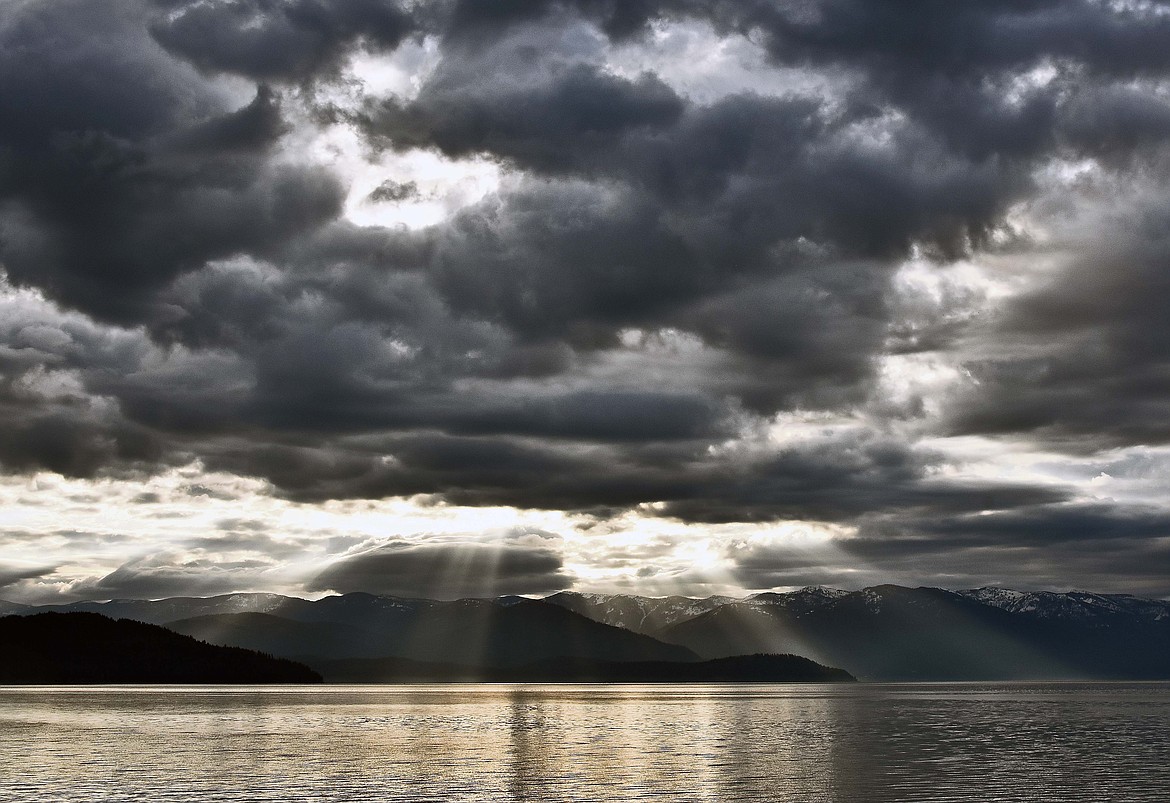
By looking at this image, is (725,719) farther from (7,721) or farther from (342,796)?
(342,796)

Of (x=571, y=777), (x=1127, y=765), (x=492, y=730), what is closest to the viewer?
(x=571, y=777)

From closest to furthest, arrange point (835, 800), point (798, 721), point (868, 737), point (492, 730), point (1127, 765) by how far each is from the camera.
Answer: point (835, 800) → point (1127, 765) → point (868, 737) → point (492, 730) → point (798, 721)

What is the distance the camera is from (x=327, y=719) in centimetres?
19050

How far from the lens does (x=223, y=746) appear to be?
123 m

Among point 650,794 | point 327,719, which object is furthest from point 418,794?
point 327,719

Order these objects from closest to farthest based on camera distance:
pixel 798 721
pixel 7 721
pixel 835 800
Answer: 1. pixel 835 800
2. pixel 7 721
3. pixel 798 721

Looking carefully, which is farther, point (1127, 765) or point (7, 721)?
point (7, 721)

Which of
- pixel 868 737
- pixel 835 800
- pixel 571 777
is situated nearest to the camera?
pixel 835 800

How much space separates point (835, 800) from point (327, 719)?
129913 mm

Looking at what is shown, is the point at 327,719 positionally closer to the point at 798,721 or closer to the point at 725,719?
the point at 725,719

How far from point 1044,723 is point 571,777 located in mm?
115030

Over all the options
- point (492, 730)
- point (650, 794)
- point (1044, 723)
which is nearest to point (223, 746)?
point (492, 730)

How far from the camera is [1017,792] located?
8094cm

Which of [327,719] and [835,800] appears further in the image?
[327,719]
